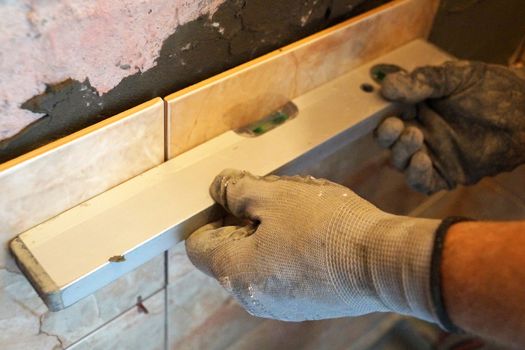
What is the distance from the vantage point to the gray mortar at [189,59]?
65cm

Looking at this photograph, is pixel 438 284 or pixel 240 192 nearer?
pixel 438 284

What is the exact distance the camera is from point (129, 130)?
2.35ft

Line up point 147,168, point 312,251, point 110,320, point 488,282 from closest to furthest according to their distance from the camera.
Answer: point 488,282
point 312,251
point 147,168
point 110,320

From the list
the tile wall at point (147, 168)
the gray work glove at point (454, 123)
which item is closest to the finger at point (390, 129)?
the gray work glove at point (454, 123)

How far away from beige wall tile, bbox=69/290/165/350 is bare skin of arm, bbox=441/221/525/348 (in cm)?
57

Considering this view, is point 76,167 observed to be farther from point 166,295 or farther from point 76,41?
point 166,295

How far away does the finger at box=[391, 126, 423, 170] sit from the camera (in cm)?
95

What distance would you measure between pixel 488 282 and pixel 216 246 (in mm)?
350

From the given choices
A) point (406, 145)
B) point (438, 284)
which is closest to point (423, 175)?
point (406, 145)

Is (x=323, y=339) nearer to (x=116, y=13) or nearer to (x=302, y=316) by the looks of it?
(x=302, y=316)

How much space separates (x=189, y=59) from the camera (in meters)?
0.76

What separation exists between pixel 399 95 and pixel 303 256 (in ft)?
1.30

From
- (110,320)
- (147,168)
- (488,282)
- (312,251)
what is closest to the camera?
(488,282)

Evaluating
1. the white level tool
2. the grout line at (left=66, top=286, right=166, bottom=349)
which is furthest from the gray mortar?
the grout line at (left=66, top=286, right=166, bottom=349)
